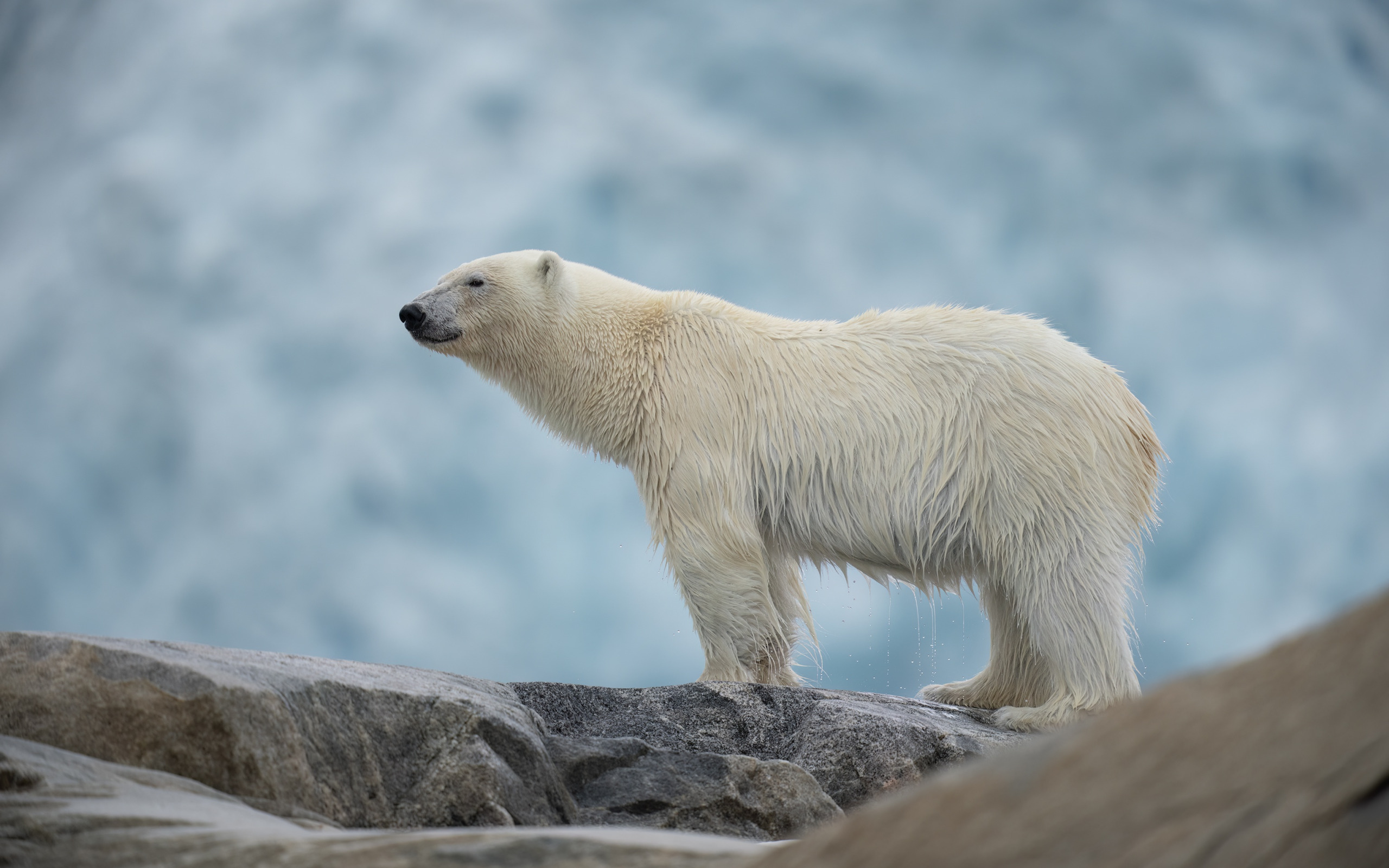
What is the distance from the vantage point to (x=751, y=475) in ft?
17.3

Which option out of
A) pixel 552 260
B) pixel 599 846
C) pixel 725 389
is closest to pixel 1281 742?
pixel 599 846

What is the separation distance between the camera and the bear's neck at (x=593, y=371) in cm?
554

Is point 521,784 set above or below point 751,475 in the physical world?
below

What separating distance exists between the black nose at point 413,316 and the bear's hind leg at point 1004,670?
3289 millimetres

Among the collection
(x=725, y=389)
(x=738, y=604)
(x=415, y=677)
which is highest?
(x=725, y=389)

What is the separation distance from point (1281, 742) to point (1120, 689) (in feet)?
13.6

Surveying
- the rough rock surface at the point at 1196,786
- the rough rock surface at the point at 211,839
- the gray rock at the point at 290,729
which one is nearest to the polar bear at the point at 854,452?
the gray rock at the point at 290,729

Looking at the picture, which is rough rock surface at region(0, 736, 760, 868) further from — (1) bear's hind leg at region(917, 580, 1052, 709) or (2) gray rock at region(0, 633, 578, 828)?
(1) bear's hind leg at region(917, 580, 1052, 709)

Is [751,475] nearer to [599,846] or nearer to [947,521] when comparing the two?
[947,521]

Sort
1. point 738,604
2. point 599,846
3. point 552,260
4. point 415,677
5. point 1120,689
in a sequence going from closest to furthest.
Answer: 1. point 599,846
2. point 415,677
3. point 1120,689
4. point 738,604
5. point 552,260

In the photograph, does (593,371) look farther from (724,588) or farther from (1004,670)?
(1004,670)

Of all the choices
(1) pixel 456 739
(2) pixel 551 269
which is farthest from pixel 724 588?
(1) pixel 456 739

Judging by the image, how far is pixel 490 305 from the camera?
19.4 ft

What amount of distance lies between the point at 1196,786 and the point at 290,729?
2448 mm
